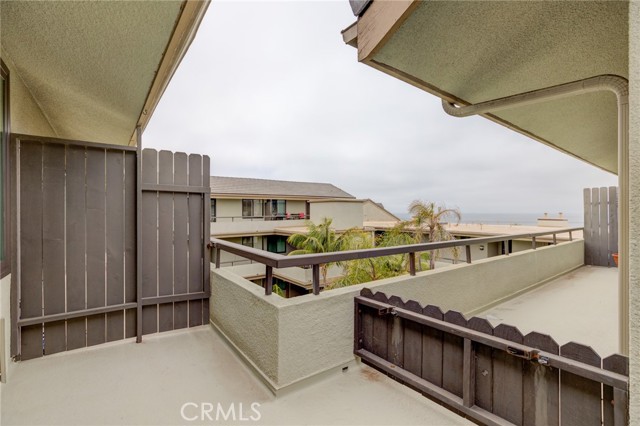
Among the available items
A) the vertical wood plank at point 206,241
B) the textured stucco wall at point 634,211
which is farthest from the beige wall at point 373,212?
the textured stucco wall at point 634,211

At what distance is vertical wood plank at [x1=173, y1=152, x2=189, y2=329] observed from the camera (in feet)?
10.9

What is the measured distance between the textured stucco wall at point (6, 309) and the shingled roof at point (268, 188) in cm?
1219

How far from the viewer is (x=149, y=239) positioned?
3191 millimetres

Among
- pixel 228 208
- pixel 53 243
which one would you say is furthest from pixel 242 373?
pixel 228 208

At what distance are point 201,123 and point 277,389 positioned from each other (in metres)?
16.4

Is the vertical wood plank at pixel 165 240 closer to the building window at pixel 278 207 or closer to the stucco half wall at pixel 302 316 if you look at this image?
the stucco half wall at pixel 302 316

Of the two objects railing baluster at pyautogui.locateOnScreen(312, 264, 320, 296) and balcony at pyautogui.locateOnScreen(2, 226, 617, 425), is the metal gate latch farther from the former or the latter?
railing baluster at pyautogui.locateOnScreen(312, 264, 320, 296)

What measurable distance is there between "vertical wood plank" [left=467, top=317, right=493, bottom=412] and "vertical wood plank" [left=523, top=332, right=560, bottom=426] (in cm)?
19

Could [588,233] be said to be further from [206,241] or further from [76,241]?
[76,241]

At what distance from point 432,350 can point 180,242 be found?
2.88 metres

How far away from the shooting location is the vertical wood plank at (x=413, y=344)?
2.16 m

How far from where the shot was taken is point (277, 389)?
2105 millimetres

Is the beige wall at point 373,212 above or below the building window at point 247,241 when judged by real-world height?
above

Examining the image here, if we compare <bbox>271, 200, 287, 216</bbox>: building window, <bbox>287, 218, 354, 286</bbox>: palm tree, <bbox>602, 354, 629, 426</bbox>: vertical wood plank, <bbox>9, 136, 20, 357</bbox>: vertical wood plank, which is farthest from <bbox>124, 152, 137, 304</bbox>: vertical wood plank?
<bbox>271, 200, 287, 216</bbox>: building window
